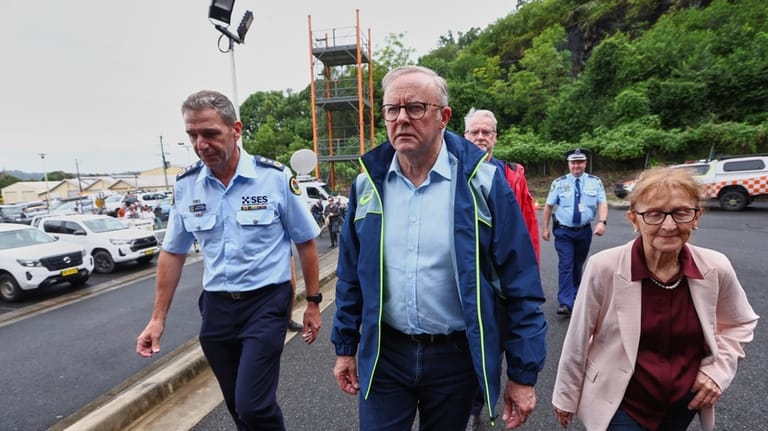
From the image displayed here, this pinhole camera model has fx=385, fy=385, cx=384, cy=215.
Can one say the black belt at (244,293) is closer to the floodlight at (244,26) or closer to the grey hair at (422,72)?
the grey hair at (422,72)

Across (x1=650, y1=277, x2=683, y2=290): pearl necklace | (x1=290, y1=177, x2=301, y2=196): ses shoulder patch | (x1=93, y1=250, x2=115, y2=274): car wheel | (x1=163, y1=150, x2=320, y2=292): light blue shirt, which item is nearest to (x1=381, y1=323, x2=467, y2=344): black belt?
(x1=650, y1=277, x2=683, y2=290): pearl necklace

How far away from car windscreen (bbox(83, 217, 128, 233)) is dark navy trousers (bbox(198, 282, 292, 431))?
441 inches

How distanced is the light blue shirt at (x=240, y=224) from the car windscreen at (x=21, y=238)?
9265 millimetres

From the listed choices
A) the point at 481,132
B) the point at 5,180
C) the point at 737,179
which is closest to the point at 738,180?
the point at 737,179

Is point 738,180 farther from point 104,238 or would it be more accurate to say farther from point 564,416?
point 104,238

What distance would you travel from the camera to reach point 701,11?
27406 millimetres

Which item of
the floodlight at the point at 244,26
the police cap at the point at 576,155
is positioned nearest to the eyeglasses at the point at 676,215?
the police cap at the point at 576,155

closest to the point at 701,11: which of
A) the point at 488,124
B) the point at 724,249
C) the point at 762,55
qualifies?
the point at 762,55

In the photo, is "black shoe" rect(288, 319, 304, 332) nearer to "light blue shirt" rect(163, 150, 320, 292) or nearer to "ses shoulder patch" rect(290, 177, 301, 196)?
"light blue shirt" rect(163, 150, 320, 292)

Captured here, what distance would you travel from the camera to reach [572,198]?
174 inches

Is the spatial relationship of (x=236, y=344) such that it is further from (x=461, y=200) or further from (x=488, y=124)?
(x=488, y=124)

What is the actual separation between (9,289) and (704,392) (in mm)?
11307

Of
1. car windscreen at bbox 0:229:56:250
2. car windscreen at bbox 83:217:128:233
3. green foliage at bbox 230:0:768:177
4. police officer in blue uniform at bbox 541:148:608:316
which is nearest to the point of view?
police officer in blue uniform at bbox 541:148:608:316

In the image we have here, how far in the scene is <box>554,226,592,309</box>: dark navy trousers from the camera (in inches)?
172
